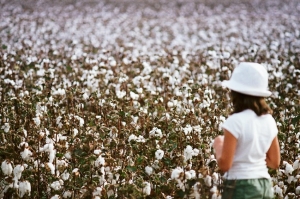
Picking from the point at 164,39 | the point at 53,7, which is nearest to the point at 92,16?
the point at 53,7

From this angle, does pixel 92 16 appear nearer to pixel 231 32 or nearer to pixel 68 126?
pixel 231 32

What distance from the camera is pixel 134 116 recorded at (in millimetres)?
5688

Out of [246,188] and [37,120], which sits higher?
[37,120]

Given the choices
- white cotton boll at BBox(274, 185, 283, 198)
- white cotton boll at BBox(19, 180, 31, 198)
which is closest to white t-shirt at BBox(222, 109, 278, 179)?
white cotton boll at BBox(274, 185, 283, 198)

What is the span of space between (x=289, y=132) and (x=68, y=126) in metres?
2.53

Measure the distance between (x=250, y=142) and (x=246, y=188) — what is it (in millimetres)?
286

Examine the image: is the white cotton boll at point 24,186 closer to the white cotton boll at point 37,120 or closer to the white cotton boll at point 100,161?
the white cotton boll at point 100,161

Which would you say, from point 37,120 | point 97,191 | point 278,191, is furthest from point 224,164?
point 37,120

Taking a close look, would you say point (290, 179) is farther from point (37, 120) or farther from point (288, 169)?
point (37, 120)

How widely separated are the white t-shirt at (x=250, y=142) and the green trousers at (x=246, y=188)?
0.03 meters

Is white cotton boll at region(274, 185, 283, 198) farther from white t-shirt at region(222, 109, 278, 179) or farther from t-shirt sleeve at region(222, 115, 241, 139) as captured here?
t-shirt sleeve at region(222, 115, 241, 139)

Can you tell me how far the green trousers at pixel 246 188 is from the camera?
284cm

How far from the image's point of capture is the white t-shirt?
2779 mm

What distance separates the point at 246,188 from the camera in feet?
9.32
